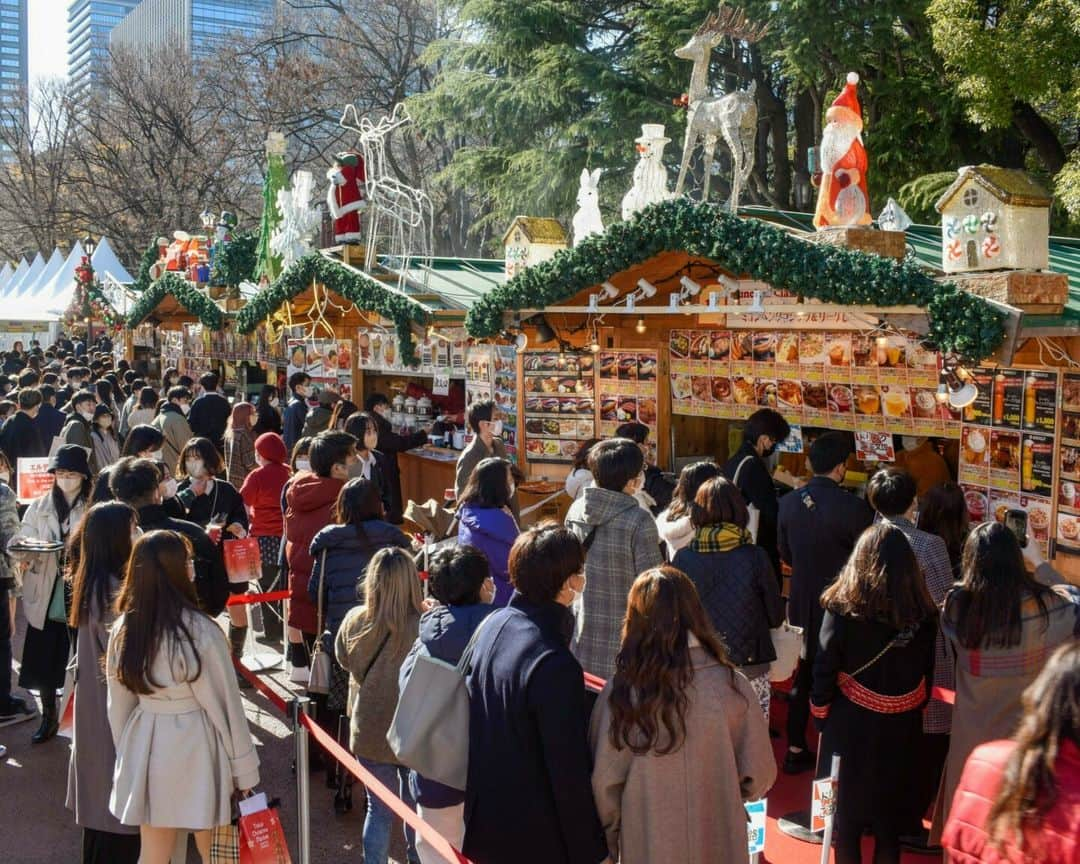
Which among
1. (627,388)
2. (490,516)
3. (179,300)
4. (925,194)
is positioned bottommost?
(490,516)

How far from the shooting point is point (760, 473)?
638cm

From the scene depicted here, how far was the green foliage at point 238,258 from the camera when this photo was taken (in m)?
14.5

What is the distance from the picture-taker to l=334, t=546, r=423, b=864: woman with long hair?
12.8ft

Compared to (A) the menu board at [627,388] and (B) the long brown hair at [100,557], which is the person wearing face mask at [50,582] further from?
(A) the menu board at [627,388]

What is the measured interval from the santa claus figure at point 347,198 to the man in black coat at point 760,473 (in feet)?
21.7

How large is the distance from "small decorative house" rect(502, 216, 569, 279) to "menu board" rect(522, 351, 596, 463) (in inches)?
37.5

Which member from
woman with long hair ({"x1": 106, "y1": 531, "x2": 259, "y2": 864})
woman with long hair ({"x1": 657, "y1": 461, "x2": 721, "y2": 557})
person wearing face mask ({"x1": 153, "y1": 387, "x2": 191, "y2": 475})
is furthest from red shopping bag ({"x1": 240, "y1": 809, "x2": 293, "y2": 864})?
person wearing face mask ({"x1": 153, "y1": 387, "x2": 191, "y2": 475})

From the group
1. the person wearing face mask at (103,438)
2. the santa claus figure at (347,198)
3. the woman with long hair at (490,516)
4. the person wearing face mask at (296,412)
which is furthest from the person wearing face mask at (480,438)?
the santa claus figure at (347,198)

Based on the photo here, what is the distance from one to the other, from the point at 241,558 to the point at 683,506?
8.56 feet

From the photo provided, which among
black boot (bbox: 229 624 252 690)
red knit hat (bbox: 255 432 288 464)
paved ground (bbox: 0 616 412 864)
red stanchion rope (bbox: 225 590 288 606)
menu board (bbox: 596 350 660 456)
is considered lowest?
paved ground (bbox: 0 616 412 864)

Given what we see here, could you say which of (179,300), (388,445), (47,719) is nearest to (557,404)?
(388,445)

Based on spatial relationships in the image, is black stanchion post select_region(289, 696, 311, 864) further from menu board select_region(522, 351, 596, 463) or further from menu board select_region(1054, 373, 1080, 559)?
menu board select_region(522, 351, 596, 463)

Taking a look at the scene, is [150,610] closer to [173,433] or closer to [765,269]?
[765,269]

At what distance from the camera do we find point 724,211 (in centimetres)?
681
